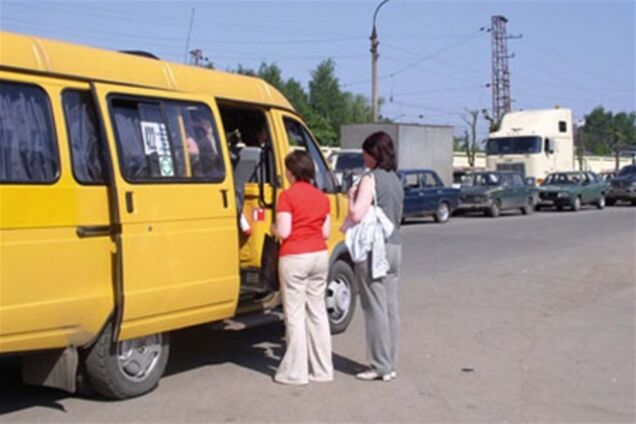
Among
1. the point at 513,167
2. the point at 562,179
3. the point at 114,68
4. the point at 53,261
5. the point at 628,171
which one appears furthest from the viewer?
the point at 628,171

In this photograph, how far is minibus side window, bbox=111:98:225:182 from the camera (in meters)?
6.33

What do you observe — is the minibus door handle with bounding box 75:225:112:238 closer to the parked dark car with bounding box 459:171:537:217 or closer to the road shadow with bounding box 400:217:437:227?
the road shadow with bounding box 400:217:437:227

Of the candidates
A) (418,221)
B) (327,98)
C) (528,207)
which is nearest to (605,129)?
(327,98)

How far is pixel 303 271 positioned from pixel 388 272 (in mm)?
Answer: 670

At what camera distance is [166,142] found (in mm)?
6742

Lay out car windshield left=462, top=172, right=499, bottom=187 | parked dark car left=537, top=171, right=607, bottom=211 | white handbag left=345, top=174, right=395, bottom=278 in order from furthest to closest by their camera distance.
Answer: parked dark car left=537, top=171, right=607, bottom=211
car windshield left=462, top=172, right=499, bottom=187
white handbag left=345, top=174, right=395, bottom=278

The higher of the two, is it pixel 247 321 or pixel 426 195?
pixel 426 195

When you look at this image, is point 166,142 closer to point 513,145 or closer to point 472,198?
point 472,198

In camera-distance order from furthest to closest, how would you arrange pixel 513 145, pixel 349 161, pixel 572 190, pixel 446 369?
pixel 513 145 < pixel 572 190 < pixel 349 161 < pixel 446 369

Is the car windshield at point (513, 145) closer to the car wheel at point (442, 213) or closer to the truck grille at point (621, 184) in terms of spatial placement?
the truck grille at point (621, 184)

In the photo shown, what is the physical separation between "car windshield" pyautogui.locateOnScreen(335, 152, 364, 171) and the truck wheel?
66.7 ft

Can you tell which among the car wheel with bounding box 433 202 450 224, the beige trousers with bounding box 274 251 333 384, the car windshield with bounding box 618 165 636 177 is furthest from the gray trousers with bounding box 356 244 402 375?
the car windshield with bounding box 618 165 636 177

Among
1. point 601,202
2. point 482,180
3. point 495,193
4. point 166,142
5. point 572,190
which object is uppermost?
point 166,142

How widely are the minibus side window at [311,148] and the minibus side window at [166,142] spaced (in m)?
1.61
